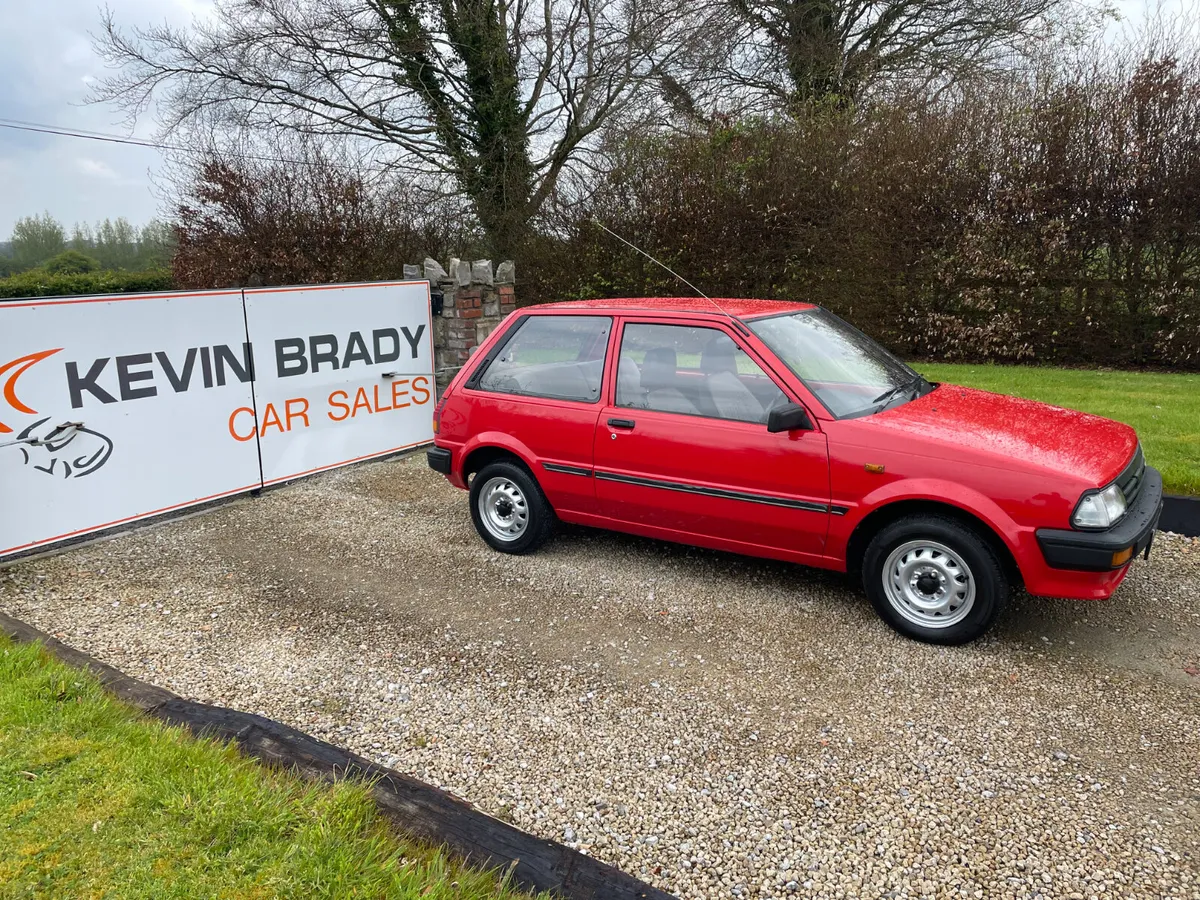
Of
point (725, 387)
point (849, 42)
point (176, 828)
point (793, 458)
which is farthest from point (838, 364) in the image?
point (849, 42)

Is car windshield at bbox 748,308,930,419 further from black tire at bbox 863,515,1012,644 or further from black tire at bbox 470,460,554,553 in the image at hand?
black tire at bbox 470,460,554,553

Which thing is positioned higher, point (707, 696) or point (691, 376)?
point (691, 376)

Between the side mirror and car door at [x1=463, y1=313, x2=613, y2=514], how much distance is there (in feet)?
3.94

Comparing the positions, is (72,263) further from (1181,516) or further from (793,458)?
(1181,516)

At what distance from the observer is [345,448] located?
26.3 ft

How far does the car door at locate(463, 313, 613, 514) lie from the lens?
5113 millimetres

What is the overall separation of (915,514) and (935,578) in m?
0.34

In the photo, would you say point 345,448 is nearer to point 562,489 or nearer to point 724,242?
point 562,489

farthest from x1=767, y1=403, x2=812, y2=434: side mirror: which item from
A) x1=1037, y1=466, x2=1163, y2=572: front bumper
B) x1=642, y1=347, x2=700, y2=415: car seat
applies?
x1=1037, y1=466, x2=1163, y2=572: front bumper

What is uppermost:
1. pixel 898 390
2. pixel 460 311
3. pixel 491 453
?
pixel 460 311

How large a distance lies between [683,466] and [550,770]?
78.8 inches

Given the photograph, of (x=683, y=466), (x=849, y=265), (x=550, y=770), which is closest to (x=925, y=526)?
(x=683, y=466)

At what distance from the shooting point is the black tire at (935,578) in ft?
12.8

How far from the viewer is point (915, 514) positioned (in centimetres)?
A: 410
